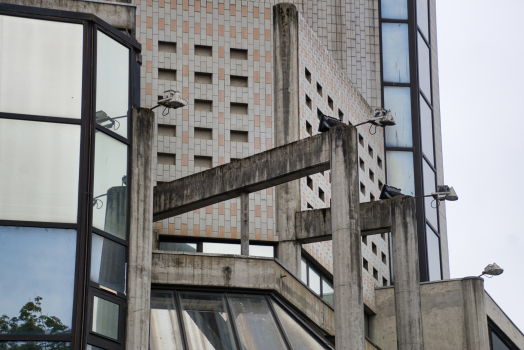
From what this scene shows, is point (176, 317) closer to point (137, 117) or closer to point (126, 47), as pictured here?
point (137, 117)

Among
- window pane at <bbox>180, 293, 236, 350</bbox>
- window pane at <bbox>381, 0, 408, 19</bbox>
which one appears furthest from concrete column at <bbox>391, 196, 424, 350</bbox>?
window pane at <bbox>381, 0, 408, 19</bbox>

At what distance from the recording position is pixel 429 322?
114 feet

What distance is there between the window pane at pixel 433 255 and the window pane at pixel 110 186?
23401 millimetres

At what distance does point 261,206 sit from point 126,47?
10823 mm

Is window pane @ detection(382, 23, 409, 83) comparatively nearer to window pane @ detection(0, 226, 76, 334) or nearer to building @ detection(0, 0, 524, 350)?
building @ detection(0, 0, 524, 350)

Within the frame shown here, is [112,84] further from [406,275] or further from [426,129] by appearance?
[426,129]

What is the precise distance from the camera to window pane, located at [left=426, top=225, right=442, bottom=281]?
4346cm

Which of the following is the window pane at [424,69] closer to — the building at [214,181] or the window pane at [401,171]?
the building at [214,181]

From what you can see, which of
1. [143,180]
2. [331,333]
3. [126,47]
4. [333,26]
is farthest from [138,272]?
[333,26]

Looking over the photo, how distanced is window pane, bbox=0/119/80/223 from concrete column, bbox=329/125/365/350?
7.09 meters

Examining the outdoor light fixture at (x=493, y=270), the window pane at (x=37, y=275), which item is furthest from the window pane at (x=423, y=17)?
the window pane at (x=37, y=275)

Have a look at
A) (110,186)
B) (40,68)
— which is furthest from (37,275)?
(40,68)

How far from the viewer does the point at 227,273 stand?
2698 centimetres

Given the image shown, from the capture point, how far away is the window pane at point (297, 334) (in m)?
25.0
